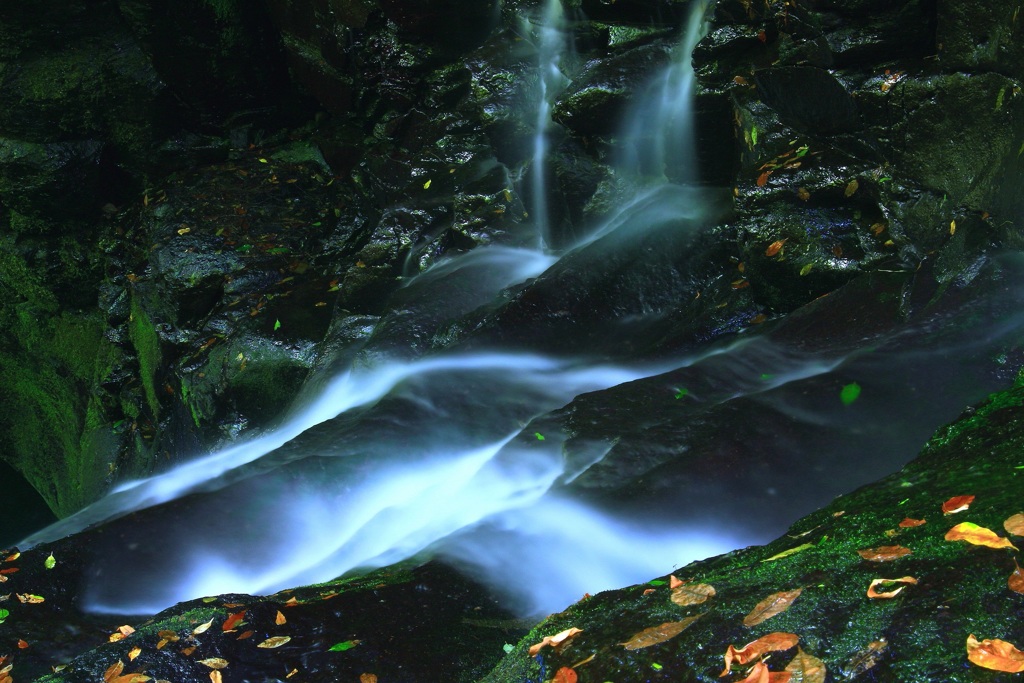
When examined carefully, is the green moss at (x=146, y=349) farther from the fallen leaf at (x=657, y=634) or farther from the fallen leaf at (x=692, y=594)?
the fallen leaf at (x=657, y=634)

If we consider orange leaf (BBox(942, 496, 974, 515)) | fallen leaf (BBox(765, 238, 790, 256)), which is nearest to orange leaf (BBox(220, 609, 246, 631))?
orange leaf (BBox(942, 496, 974, 515))

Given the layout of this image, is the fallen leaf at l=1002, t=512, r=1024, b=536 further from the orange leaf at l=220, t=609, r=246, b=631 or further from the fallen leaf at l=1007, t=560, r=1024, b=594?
the orange leaf at l=220, t=609, r=246, b=631

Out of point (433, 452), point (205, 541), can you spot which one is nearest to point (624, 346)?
point (433, 452)

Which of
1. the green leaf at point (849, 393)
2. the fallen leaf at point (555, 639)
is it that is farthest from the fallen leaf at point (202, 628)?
the green leaf at point (849, 393)

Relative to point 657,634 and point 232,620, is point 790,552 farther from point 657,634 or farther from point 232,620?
point 232,620

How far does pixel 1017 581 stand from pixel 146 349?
10767mm

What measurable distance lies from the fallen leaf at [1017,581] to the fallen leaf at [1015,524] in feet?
0.58

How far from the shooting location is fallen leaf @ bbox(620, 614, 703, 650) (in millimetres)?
2473

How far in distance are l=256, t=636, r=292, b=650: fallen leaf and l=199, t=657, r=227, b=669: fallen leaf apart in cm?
15

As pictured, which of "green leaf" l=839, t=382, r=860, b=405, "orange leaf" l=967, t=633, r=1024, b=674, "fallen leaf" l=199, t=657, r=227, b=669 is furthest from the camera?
"green leaf" l=839, t=382, r=860, b=405

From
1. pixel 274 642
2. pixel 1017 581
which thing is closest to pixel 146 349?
pixel 274 642

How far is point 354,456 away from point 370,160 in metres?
6.84

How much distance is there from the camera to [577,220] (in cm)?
848

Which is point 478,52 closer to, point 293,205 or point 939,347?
point 293,205
